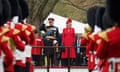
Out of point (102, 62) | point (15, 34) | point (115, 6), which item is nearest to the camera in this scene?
point (115, 6)

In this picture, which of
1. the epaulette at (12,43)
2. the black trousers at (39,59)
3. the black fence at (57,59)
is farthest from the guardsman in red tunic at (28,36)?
the black trousers at (39,59)

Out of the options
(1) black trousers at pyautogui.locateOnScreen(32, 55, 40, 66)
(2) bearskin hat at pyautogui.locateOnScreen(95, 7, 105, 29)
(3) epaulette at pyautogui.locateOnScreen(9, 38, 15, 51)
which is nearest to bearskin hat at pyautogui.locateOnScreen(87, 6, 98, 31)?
(2) bearskin hat at pyautogui.locateOnScreen(95, 7, 105, 29)

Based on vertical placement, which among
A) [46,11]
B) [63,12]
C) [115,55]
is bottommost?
[115,55]

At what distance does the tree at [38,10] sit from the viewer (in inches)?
877

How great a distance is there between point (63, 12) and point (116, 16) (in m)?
29.0

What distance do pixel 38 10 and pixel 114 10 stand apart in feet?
47.4

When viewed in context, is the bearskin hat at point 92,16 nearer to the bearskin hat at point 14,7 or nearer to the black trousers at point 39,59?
the bearskin hat at point 14,7

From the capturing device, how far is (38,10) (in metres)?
22.5

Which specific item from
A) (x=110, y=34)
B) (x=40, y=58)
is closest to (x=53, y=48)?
(x=40, y=58)

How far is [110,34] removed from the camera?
26.8ft

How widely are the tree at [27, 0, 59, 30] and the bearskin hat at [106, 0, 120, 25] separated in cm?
1396

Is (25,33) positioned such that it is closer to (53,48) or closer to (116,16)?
(116,16)

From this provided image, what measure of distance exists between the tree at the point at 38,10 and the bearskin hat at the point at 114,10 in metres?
14.0

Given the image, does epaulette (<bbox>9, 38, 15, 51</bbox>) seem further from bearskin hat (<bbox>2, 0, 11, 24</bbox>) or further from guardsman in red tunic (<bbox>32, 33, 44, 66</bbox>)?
guardsman in red tunic (<bbox>32, 33, 44, 66</bbox>)
